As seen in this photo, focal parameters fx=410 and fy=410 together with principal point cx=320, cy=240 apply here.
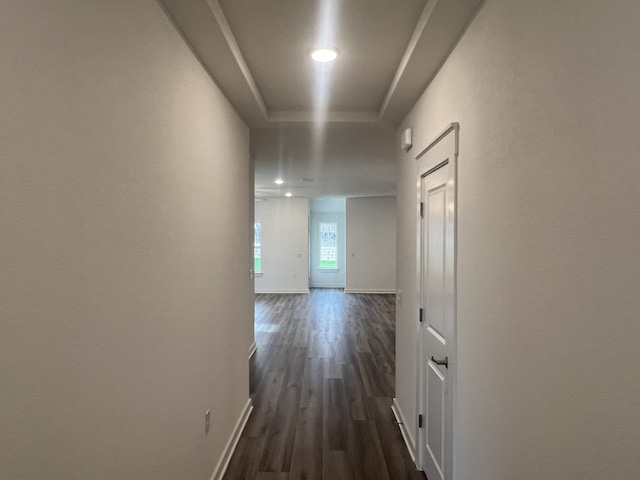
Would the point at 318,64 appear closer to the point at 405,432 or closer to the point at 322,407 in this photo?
the point at 405,432

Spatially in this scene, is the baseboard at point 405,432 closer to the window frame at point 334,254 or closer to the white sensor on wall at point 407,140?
the white sensor on wall at point 407,140

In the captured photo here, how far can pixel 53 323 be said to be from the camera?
967 mm

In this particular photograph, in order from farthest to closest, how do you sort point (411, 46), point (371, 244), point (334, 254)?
1. point (334, 254)
2. point (371, 244)
3. point (411, 46)

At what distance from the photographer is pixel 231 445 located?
9.44 feet

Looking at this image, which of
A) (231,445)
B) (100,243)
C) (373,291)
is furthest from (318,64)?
(373,291)

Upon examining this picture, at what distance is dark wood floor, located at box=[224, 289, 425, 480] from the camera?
109 inches

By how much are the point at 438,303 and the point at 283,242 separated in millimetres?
8792

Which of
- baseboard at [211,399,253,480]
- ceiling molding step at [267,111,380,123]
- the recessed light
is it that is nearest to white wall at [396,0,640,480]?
the recessed light

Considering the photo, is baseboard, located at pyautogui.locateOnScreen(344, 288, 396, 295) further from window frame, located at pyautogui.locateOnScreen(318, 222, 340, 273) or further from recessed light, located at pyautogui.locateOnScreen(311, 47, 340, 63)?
recessed light, located at pyautogui.locateOnScreen(311, 47, 340, 63)

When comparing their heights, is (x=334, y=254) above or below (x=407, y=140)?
below

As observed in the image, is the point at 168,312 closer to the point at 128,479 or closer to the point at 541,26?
the point at 128,479

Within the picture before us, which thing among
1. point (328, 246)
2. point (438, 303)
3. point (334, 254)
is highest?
point (328, 246)

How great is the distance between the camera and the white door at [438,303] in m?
2.01

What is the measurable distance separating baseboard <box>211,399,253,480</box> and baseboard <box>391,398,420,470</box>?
126cm
